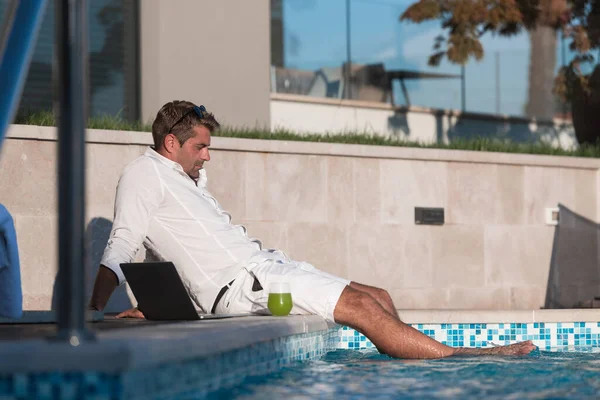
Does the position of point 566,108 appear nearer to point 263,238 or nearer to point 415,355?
point 263,238

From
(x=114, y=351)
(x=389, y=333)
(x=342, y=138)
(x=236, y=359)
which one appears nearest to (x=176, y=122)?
(x=389, y=333)

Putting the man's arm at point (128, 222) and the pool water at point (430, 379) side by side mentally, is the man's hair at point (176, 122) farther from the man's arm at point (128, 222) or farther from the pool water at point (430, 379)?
the pool water at point (430, 379)

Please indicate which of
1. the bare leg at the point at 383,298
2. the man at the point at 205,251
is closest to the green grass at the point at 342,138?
the man at the point at 205,251

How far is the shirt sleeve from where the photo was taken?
558cm

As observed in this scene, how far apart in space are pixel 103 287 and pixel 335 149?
5.09 m

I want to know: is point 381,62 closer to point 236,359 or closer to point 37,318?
point 37,318

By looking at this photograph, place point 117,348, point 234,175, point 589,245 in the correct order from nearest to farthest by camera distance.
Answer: point 117,348 < point 234,175 < point 589,245

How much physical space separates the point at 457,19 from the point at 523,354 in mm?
8384

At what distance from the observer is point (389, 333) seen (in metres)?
5.57

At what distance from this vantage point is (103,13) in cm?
→ 1198

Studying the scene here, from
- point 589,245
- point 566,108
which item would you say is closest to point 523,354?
point 589,245

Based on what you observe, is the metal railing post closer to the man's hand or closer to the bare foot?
the man's hand

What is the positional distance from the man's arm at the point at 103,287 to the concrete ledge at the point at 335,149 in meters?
3.28

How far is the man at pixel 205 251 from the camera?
18.4ft
